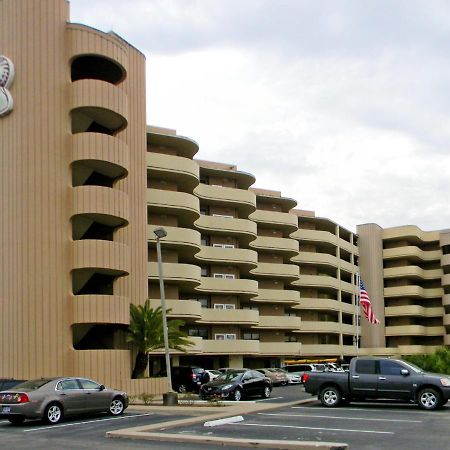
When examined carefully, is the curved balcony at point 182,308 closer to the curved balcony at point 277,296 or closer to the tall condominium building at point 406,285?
the curved balcony at point 277,296

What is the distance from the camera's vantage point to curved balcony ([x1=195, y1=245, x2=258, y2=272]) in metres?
59.8

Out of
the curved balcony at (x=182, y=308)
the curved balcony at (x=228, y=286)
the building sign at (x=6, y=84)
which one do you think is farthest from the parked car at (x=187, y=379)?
the building sign at (x=6, y=84)

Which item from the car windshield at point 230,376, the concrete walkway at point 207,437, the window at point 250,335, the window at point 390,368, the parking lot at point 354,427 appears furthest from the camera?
the window at point 250,335

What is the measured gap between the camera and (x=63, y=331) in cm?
3950

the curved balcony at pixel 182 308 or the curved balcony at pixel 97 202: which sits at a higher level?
the curved balcony at pixel 97 202

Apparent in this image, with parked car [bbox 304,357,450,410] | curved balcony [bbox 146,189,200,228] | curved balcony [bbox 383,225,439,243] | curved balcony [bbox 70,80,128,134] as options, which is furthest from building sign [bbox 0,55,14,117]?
curved balcony [bbox 383,225,439,243]

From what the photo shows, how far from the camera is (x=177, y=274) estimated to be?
52.5m

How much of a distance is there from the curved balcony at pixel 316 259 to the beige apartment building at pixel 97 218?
9712 mm

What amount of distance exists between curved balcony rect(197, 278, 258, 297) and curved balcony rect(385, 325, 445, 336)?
28.4 metres

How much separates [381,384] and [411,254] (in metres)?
60.8

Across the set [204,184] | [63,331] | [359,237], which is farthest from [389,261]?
[63,331]

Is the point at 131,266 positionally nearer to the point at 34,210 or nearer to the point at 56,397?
the point at 34,210

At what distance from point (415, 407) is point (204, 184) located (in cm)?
3755

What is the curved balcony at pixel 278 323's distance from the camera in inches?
2598
